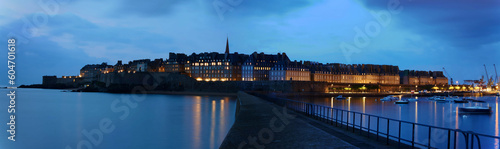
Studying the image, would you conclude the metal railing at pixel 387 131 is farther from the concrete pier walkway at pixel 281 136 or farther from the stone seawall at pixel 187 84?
the stone seawall at pixel 187 84

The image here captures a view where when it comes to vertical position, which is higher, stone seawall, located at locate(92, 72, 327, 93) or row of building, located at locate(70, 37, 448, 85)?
Answer: row of building, located at locate(70, 37, 448, 85)

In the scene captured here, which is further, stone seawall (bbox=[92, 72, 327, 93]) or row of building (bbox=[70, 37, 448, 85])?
row of building (bbox=[70, 37, 448, 85])

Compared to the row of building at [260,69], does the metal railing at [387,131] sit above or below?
below

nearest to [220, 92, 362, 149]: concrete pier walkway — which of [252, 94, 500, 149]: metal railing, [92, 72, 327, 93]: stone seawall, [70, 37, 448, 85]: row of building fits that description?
[252, 94, 500, 149]: metal railing

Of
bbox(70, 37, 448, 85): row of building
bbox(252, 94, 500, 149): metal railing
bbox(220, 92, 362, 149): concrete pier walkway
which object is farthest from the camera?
bbox(70, 37, 448, 85): row of building

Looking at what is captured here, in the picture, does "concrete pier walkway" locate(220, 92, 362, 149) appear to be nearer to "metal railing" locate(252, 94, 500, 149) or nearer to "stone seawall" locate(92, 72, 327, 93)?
"metal railing" locate(252, 94, 500, 149)

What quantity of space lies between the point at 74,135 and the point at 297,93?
6178cm

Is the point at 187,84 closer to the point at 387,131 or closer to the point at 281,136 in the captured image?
the point at 281,136

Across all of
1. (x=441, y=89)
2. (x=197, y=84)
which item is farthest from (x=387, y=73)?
(x=197, y=84)

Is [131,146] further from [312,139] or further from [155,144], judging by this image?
[312,139]

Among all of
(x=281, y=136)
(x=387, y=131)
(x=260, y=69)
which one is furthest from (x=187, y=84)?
(x=387, y=131)

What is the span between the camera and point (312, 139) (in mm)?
8867

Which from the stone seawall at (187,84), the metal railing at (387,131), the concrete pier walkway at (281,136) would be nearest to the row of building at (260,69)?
the stone seawall at (187,84)

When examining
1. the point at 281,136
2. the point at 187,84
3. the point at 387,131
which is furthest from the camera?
the point at 187,84
